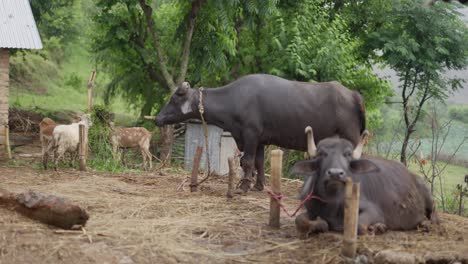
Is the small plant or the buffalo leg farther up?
the small plant

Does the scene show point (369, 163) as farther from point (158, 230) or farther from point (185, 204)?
point (185, 204)

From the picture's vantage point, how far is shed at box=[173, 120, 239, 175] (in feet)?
54.5

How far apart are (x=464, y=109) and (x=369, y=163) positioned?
14.8 m

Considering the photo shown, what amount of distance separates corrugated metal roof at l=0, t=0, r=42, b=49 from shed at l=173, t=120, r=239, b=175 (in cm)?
515

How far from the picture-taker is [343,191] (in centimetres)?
671

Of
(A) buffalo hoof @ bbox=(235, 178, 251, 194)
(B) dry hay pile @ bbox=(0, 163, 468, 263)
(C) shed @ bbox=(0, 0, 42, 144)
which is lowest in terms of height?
(B) dry hay pile @ bbox=(0, 163, 468, 263)

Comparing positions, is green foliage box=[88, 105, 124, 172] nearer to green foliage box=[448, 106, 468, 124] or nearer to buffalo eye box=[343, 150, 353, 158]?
buffalo eye box=[343, 150, 353, 158]

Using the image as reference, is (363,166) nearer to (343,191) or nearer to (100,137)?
(343,191)

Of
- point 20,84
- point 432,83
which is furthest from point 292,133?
point 20,84

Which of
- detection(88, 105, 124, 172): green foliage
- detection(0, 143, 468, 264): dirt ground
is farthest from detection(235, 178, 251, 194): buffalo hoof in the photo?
detection(88, 105, 124, 172): green foliage

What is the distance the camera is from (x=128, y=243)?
6457 millimetres

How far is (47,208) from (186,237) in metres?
1.56

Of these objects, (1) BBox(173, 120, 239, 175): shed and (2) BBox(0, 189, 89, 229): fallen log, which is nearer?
(2) BBox(0, 189, 89, 229): fallen log

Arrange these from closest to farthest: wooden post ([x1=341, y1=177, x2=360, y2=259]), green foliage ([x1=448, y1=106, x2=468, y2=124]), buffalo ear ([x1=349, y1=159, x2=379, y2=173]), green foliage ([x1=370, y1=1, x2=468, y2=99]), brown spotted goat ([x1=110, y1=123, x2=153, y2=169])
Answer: wooden post ([x1=341, y1=177, x2=360, y2=259])
buffalo ear ([x1=349, y1=159, x2=379, y2=173])
brown spotted goat ([x1=110, y1=123, x2=153, y2=169])
green foliage ([x1=448, y1=106, x2=468, y2=124])
green foliage ([x1=370, y1=1, x2=468, y2=99])
